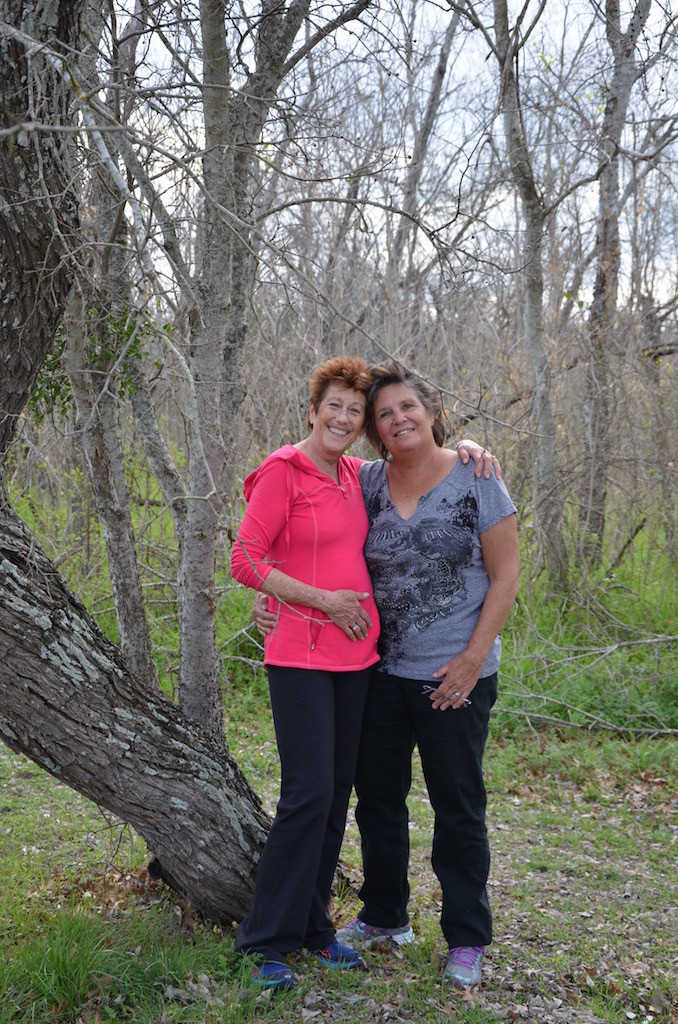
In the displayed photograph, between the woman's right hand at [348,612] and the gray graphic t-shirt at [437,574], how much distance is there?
0.53ft

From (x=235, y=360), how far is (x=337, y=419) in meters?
1.07

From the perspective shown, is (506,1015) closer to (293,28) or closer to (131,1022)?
(131,1022)

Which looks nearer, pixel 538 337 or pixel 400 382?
pixel 400 382

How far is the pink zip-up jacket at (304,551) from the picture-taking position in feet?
9.90

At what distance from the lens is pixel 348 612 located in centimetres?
305

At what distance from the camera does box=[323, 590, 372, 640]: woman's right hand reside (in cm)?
304

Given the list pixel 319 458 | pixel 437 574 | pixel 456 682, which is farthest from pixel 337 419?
pixel 456 682

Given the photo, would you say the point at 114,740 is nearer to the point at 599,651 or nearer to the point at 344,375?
the point at 344,375

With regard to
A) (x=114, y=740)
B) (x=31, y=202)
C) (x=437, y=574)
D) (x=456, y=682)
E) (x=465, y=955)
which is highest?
(x=31, y=202)

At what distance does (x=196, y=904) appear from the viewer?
11.1 feet

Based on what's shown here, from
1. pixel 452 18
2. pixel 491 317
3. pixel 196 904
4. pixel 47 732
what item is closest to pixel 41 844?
pixel 196 904

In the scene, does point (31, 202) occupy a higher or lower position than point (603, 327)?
lower

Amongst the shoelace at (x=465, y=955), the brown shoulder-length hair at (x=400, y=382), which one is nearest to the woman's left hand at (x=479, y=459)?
the brown shoulder-length hair at (x=400, y=382)

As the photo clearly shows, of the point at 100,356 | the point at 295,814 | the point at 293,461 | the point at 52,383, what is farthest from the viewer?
the point at 52,383
